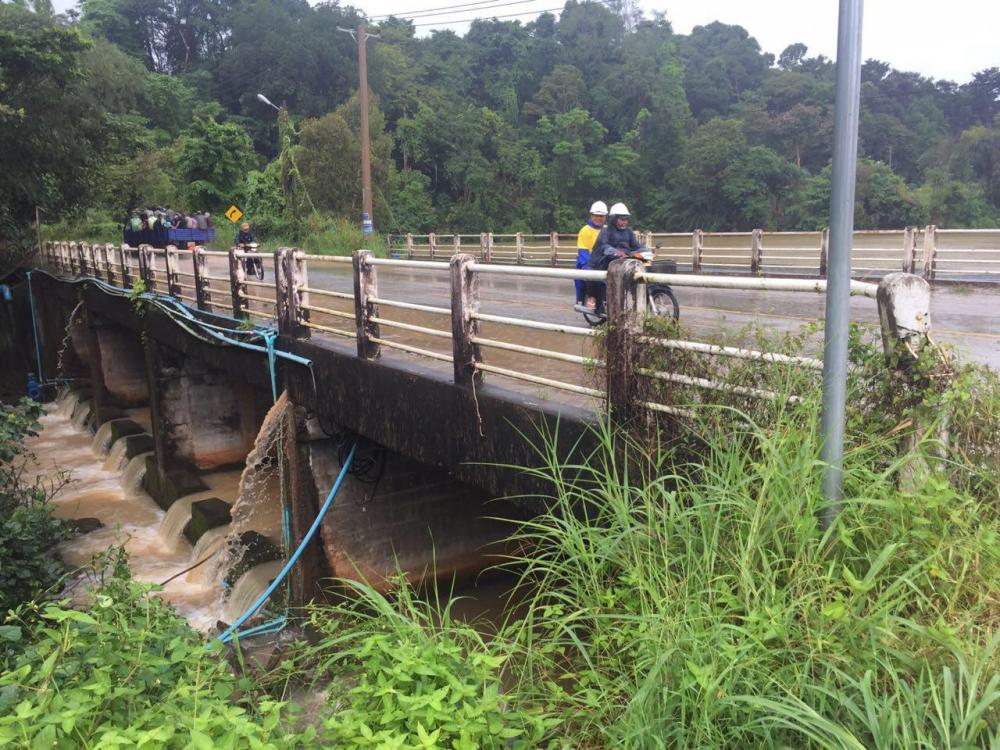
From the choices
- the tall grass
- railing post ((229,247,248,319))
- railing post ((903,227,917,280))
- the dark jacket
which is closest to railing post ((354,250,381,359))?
the dark jacket

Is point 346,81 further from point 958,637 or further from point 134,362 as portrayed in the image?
point 958,637

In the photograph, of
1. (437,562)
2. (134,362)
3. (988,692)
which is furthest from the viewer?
(134,362)

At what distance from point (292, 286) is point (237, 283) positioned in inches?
75.2

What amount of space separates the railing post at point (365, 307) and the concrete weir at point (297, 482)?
56 centimetres

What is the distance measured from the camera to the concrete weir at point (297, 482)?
9102mm

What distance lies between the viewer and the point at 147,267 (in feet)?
48.9

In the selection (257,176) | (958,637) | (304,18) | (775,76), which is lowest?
(958,637)

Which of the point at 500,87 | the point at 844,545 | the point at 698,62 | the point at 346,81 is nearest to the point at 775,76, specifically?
the point at 698,62

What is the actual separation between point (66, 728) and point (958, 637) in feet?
10.3

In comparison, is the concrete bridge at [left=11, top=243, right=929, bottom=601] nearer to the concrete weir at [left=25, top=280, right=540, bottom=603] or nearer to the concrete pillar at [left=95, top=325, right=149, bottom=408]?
the concrete weir at [left=25, top=280, right=540, bottom=603]

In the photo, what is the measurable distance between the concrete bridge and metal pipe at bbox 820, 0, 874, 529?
13.9 inches

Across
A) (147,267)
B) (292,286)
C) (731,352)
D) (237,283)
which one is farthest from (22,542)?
(731,352)

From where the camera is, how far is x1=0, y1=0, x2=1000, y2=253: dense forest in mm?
31125

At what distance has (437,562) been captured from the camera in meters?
9.59
